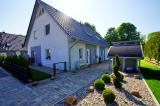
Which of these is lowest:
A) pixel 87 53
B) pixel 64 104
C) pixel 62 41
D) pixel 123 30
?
pixel 64 104

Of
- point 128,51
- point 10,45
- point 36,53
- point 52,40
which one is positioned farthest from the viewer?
point 10,45

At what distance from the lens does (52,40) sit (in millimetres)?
14523

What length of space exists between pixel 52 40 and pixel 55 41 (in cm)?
60

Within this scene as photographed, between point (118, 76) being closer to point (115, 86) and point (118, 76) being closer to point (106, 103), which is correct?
point (115, 86)

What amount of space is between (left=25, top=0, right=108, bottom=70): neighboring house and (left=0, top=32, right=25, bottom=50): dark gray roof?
792 centimetres

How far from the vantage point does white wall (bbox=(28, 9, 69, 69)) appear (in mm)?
13227

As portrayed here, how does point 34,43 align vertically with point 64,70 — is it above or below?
above

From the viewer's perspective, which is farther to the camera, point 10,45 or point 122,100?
point 10,45

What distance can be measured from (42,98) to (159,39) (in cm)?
1429

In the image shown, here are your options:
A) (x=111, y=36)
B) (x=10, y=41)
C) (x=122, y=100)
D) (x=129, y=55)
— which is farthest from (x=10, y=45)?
(x=111, y=36)

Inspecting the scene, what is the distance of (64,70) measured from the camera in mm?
12836

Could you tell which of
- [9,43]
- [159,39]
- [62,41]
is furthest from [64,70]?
[9,43]

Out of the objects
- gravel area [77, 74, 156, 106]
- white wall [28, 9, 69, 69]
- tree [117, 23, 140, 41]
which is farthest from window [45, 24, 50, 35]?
tree [117, 23, 140, 41]

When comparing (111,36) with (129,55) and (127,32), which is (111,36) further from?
(129,55)
